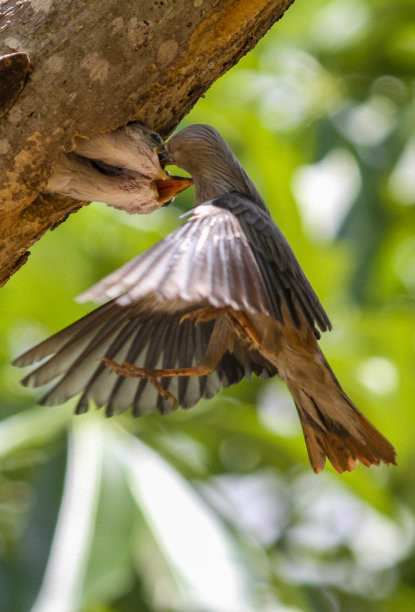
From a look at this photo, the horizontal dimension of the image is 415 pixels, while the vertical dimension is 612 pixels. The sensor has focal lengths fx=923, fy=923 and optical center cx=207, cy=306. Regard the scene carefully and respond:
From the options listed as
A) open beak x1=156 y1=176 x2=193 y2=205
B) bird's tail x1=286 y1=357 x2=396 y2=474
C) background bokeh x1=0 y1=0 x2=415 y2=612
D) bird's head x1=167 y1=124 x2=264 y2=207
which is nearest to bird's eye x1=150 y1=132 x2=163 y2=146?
open beak x1=156 y1=176 x2=193 y2=205

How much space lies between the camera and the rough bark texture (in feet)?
6.84

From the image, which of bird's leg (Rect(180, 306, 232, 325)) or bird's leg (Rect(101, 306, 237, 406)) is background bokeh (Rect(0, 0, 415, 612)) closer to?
bird's leg (Rect(101, 306, 237, 406))

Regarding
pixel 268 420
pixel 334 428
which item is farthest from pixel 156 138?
pixel 268 420

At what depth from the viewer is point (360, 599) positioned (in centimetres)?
608

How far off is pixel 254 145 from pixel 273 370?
296cm

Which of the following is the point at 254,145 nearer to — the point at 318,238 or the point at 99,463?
the point at 318,238

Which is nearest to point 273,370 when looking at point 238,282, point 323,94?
point 238,282

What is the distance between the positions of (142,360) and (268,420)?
8.31 ft

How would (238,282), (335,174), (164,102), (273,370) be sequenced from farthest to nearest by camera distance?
(335,174)
(273,370)
(164,102)
(238,282)

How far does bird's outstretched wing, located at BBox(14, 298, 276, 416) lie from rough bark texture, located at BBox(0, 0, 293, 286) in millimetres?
334

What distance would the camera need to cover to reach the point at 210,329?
2.59 metres

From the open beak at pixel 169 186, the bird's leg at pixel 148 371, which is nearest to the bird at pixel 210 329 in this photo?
the bird's leg at pixel 148 371

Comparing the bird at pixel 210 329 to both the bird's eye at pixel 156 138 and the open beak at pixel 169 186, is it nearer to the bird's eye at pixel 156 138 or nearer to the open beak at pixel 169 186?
the open beak at pixel 169 186

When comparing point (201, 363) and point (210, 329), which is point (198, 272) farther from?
point (210, 329)
